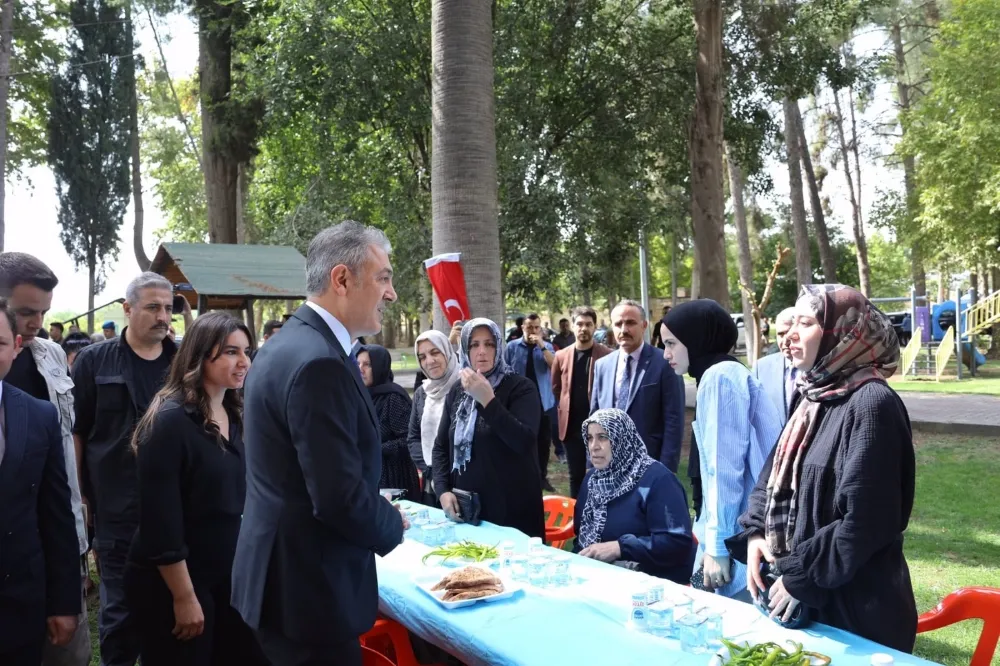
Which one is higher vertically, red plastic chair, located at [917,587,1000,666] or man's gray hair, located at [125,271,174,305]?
man's gray hair, located at [125,271,174,305]

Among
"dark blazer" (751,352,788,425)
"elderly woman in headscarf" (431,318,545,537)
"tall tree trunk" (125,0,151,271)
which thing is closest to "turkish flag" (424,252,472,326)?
"elderly woman in headscarf" (431,318,545,537)

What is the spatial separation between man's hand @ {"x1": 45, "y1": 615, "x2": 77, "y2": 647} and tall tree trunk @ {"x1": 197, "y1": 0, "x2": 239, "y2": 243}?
48.4ft

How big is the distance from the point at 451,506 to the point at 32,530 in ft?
7.22

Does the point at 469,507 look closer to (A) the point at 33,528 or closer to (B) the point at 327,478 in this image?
(A) the point at 33,528

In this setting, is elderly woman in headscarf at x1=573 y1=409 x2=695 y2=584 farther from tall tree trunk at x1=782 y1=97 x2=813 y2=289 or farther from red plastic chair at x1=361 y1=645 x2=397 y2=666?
tall tree trunk at x1=782 y1=97 x2=813 y2=289

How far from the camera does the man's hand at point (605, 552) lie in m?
3.71

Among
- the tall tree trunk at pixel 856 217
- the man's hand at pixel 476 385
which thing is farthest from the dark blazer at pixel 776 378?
the tall tree trunk at pixel 856 217

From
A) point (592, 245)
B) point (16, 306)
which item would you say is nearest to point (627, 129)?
point (592, 245)

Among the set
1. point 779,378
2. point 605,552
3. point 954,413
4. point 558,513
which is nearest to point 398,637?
point 605,552

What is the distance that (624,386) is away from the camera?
5.86 meters

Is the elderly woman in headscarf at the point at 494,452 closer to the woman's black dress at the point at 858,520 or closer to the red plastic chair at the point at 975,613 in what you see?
the woman's black dress at the point at 858,520

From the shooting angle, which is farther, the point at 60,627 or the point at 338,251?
the point at 60,627

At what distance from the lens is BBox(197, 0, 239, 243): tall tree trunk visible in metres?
16.2

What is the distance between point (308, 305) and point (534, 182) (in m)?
9.86
